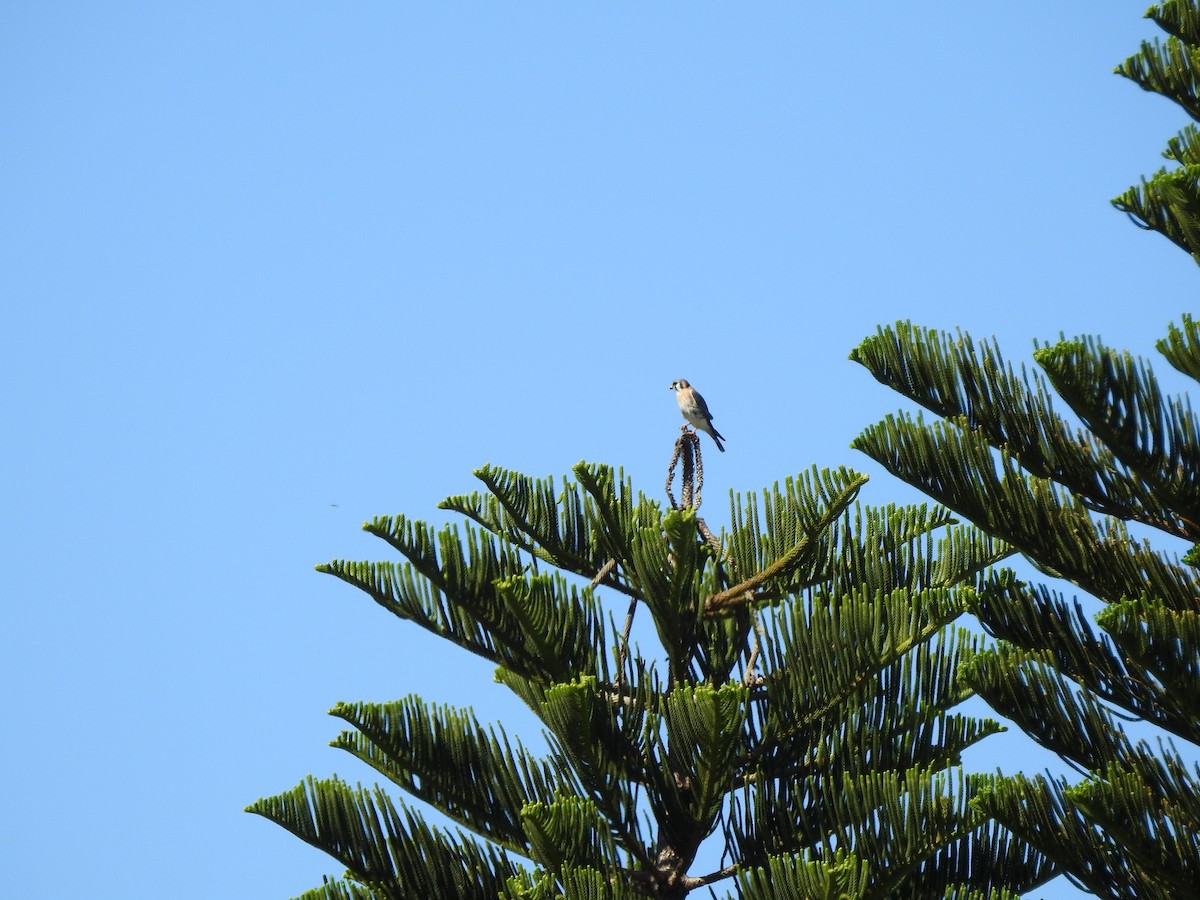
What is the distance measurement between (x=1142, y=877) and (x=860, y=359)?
1.98m

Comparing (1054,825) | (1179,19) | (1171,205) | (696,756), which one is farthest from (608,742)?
(1179,19)

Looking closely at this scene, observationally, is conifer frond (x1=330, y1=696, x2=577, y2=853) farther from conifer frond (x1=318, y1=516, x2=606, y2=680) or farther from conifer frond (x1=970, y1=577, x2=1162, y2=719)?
conifer frond (x1=970, y1=577, x2=1162, y2=719)

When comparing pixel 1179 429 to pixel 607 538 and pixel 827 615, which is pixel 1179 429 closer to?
pixel 827 615

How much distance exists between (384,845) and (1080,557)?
107 inches

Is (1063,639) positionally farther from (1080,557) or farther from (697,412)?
(697,412)

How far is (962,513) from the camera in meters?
5.45

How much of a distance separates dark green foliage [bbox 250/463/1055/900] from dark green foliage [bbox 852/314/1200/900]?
0.74 ft

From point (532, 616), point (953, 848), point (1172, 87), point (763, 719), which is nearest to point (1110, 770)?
point (953, 848)

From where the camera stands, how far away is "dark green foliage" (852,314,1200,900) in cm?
484

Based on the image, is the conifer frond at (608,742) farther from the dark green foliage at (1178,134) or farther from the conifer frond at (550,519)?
the dark green foliage at (1178,134)

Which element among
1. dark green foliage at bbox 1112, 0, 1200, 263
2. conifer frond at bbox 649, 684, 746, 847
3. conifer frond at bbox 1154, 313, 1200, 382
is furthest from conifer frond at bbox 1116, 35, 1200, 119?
conifer frond at bbox 649, 684, 746, 847

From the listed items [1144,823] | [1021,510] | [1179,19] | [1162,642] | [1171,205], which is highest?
[1179,19]

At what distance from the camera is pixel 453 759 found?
5594mm

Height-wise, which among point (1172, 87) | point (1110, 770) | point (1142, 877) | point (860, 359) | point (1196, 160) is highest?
point (1172, 87)
